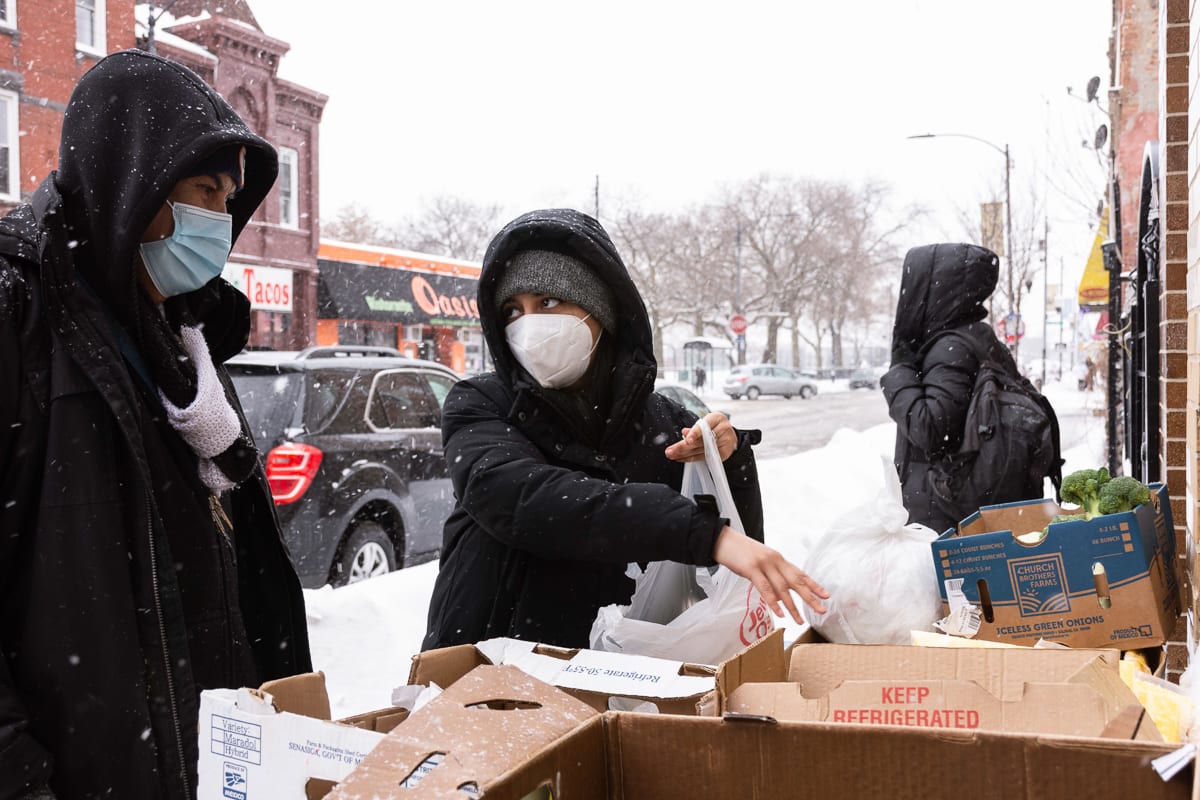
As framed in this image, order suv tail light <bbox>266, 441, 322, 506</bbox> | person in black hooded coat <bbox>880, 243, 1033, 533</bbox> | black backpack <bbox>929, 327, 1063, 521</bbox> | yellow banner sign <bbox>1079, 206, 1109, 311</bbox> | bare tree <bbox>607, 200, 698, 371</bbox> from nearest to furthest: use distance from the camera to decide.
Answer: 1. black backpack <bbox>929, 327, 1063, 521</bbox>
2. person in black hooded coat <bbox>880, 243, 1033, 533</bbox>
3. suv tail light <bbox>266, 441, 322, 506</bbox>
4. yellow banner sign <bbox>1079, 206, 1109, 311</bbox>
5. bare tree <bbox>607, 200, 698, 371</bbox>

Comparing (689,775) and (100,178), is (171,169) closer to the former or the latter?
(100,178)

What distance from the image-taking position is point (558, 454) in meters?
2.35

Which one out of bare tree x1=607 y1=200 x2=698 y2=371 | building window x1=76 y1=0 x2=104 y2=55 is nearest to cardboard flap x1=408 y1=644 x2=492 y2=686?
building window x1=76 y1=0 x2=104 y2=55

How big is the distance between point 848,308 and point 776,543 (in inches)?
2303

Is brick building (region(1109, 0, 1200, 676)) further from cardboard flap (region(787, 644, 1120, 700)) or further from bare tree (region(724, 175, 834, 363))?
bare tree (region(724, 175, 834, 363))

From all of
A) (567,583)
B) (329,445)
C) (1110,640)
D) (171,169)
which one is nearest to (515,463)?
(567,583)

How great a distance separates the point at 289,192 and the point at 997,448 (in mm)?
24062

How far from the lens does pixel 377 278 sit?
91.8 ft

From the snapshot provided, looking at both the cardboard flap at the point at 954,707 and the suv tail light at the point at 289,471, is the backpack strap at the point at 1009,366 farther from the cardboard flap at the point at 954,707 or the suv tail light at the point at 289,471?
the suv tail light at the point at 289,471

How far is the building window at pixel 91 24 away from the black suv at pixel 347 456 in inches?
607

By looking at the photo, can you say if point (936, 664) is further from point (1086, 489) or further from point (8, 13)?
point (8, 13)

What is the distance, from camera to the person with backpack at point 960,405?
375cm

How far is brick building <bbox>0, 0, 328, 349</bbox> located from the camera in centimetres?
1688

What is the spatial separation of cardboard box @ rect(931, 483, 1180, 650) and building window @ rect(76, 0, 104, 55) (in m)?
20.6
